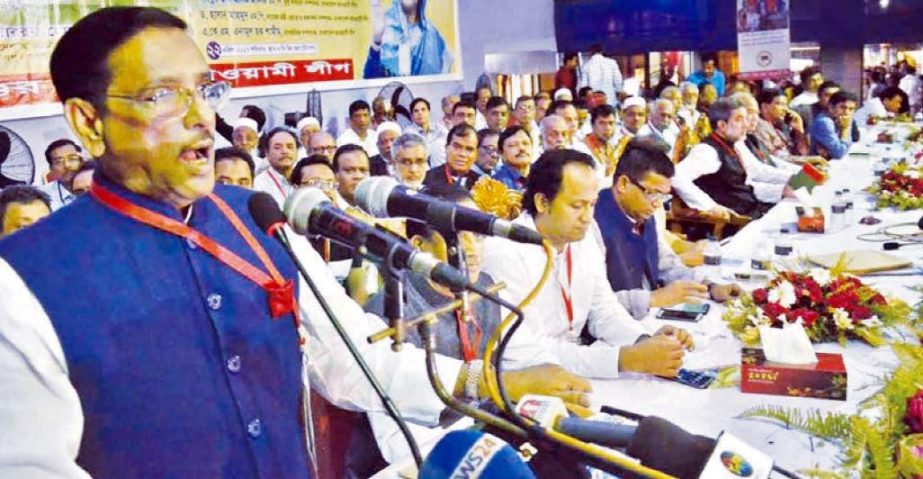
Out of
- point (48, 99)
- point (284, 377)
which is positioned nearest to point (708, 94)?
point (48, 99)

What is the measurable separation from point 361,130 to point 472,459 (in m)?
6.50

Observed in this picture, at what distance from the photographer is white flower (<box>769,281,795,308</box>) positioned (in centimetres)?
241

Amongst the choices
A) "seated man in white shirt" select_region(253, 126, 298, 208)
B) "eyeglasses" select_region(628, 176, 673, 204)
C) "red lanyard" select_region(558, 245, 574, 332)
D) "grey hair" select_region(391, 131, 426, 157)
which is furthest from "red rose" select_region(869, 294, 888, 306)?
"seated man in white shirt" select_region(253, 126, 298, 208)

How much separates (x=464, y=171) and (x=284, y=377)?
412 cm

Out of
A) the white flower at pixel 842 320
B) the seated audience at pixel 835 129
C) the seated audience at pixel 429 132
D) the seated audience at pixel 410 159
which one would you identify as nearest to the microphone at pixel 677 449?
the white flower at pixel 842 320

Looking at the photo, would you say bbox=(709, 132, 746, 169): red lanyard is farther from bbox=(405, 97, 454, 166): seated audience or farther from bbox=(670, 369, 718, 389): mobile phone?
bbox=(670, 369, 718, 389): mobile phone

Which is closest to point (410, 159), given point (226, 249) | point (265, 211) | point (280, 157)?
point (280, 157)

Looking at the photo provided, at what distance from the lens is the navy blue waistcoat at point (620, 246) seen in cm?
332

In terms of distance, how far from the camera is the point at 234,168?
3.73m

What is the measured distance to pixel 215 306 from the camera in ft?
3.76

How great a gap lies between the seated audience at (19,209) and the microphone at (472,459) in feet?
7.74

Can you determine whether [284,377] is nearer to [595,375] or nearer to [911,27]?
[595,375]

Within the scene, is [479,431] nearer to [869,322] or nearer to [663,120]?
[869,322]

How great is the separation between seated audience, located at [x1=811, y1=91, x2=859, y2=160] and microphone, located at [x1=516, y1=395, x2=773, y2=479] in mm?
6617
